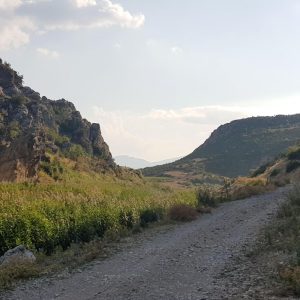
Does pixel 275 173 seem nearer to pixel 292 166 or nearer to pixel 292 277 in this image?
pixel 292 166

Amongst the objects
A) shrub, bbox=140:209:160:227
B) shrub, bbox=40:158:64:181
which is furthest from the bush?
shrub, bbox=40:158:64:181

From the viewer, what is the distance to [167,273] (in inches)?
446

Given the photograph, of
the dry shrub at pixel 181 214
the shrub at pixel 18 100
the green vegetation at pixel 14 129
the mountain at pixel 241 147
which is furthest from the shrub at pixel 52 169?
the mountain at pixel 241 147

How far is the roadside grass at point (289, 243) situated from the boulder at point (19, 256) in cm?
674

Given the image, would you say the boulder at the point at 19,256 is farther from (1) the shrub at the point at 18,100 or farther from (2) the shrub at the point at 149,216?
(1) the shrub at the point at 18,100

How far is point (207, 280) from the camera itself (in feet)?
34.0

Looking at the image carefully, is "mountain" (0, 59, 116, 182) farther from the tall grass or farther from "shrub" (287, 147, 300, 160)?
"shrub" (287, 147, 300, 160)

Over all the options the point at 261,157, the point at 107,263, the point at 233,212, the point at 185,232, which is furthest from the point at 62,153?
the point at 261,157

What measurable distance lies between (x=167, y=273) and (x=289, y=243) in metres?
3.27

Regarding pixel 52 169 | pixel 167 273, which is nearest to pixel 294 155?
pixel 52 169

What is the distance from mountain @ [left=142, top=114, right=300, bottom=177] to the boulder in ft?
359

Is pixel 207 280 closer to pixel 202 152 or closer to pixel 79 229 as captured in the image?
pixel 79 229

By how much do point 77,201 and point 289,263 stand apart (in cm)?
1265

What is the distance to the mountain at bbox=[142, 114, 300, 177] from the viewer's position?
5246 inches
